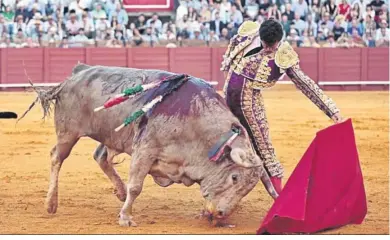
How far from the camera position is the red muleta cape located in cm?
477

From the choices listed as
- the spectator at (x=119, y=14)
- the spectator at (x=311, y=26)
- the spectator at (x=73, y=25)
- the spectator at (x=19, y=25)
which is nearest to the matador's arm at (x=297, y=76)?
the spectator at (x=73, y=25)

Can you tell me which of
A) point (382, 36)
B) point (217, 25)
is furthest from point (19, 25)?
point (382, 36)

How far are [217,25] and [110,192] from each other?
9228 mm

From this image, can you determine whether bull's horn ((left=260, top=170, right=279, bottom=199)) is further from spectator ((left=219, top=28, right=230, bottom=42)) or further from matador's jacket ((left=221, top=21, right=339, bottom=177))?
spectator ((left=219, top=28, right=230, bottom=42))

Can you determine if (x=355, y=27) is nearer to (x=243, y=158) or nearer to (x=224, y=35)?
(x=224, y=35)

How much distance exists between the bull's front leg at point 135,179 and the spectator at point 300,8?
10811 mm

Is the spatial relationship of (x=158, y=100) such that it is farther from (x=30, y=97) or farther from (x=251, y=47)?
(x=30, y=97)

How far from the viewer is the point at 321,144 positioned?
4.85 meters

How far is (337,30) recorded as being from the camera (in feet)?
53.5

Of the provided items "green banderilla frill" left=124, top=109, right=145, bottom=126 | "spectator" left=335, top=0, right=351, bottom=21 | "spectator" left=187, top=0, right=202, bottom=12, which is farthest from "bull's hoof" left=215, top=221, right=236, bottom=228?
"spectator" left=335, top=0, right=351, bottom=21

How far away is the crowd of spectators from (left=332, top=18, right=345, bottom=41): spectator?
0.02m

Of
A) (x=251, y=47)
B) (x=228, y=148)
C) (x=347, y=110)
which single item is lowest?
(x=347, y=110)
